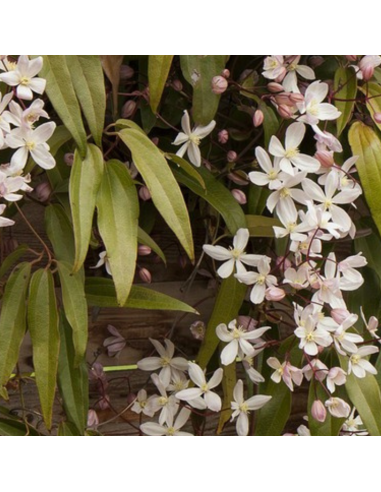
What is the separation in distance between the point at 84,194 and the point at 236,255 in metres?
0.22

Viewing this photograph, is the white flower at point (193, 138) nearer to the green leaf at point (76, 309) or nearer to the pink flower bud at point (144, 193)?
the pink flower bud at point (144, 193)

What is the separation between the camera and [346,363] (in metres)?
0.92

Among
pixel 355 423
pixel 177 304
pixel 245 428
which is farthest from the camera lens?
pixel 355 423

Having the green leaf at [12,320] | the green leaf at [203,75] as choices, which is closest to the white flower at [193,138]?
the green leaf at [203,75]

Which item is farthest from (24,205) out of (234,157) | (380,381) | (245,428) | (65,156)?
(380,381)

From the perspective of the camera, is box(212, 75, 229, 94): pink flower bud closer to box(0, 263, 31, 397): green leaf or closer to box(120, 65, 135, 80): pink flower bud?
box(120, 65, 135, 80): pink flower bud

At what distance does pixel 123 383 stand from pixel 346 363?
0.38m

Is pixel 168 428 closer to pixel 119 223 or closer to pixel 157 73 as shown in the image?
pixel 119 223

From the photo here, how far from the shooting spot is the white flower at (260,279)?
0.87 meters

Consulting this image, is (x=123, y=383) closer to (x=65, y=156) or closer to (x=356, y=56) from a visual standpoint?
(x=65, y=156)

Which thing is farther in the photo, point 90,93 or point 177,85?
point 177,85

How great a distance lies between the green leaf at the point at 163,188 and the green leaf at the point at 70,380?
0.20 metres

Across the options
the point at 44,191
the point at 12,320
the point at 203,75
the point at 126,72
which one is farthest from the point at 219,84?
the point at 12,320

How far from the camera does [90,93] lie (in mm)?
787
